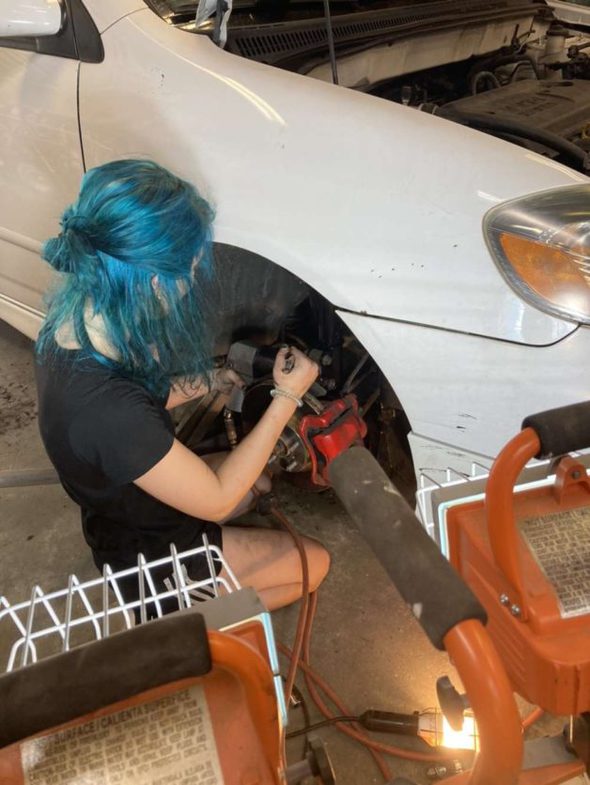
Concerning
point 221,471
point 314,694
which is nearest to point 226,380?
point 221,471

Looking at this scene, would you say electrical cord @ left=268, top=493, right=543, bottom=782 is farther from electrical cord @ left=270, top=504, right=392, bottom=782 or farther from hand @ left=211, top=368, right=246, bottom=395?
hand @ left=211, top=368, right=246, bottom=395

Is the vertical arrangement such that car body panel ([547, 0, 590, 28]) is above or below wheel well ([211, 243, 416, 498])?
above

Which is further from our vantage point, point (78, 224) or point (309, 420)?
point (309, 420)

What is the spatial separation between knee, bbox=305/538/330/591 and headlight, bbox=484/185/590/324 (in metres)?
0.82

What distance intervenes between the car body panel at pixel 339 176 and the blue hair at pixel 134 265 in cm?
17

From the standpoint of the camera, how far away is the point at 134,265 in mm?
1020

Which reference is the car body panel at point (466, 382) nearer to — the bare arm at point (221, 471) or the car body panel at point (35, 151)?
the bare arm at point (221, 471)

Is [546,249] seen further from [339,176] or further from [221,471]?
[221,471]

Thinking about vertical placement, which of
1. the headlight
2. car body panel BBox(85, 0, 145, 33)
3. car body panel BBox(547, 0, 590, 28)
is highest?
car body panel BBox(547, 0, 590, 28)

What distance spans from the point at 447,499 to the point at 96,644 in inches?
16.9

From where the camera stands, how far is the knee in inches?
61.9

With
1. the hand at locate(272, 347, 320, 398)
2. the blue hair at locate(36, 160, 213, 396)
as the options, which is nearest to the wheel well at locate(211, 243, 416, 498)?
the hand at locate(272, 347, 320, 398)

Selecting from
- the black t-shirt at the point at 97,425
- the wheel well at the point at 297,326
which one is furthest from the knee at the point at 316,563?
the black t-shirt at the point at 97,425

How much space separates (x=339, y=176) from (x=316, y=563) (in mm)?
917
